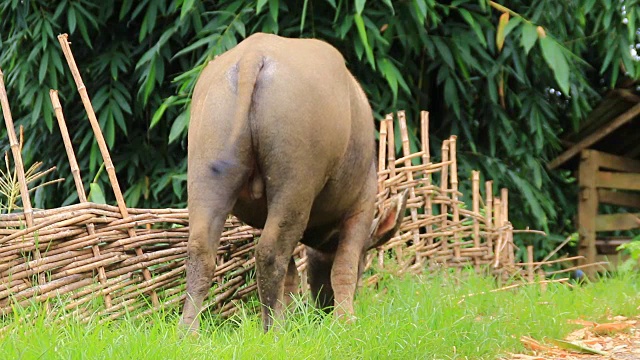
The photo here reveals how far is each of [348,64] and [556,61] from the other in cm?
166

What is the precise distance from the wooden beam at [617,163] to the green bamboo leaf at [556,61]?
3.27 metres

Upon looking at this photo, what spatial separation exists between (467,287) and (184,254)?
6.08 feet

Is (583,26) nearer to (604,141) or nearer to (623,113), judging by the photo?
(623,113)

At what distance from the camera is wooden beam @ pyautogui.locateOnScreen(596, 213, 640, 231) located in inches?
412

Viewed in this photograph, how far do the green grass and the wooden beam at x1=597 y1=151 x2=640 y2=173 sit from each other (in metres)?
4.11

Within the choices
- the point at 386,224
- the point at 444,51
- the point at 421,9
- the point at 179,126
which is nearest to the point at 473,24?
the point at 444,51

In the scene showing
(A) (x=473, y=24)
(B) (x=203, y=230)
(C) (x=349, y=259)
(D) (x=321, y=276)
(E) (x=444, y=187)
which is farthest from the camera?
Answer: (A) (x=473, y=24)

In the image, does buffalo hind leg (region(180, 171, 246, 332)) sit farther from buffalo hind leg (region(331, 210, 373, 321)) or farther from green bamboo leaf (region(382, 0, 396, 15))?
green bamboo leaf (region(382, 0, 396, 15))

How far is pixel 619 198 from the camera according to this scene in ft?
36.3

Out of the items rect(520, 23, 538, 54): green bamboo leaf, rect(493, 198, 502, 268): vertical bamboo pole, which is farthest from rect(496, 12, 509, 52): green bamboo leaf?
A: rect(493, 198, 502, 268): vertical bamboo pole

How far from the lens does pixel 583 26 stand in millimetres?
8883

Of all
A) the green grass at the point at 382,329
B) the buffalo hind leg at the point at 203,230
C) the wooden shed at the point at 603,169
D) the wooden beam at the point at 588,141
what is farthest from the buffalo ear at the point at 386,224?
the wooden beam at the point at 588,141

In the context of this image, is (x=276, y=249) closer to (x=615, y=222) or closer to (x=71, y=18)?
(x=71, y=18)

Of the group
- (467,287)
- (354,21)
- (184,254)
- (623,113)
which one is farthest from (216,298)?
(623,113)
